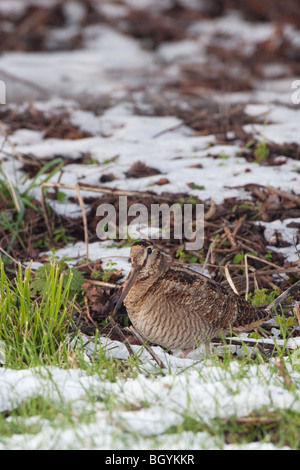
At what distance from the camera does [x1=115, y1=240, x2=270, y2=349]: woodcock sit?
3.82 m

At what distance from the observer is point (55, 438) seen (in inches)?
103

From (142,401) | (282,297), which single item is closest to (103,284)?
(282,297)

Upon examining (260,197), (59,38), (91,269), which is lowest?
(91,269)

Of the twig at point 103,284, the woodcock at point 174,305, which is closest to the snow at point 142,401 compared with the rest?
the woodcock at point 174,305

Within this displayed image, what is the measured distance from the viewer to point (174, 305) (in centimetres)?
384

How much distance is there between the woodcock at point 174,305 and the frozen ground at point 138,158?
0.56 feet

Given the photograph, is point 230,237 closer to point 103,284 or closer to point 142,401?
point 103,284

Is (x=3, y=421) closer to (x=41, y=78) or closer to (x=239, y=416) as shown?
→ (x=239, y=416)

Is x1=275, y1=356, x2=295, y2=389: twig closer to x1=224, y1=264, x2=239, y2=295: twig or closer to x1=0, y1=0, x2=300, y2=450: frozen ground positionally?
x1=0, y1=0, x2=300, y2=450: frozen ground

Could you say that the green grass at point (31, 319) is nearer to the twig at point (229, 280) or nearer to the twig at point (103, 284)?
the twig at point (103, 284)

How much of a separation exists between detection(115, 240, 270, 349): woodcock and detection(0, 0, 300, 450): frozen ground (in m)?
0.17

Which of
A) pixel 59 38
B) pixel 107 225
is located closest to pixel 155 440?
pixel 107 225

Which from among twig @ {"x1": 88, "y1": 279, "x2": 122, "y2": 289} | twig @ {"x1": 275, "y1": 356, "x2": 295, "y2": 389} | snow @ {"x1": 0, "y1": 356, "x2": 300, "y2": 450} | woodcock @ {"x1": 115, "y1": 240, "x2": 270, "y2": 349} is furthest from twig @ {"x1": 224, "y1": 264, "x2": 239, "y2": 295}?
twig @ {"x1": 275, "y1": 356, "x2": 295, "y2": 389}

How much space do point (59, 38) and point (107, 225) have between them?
6762mm
